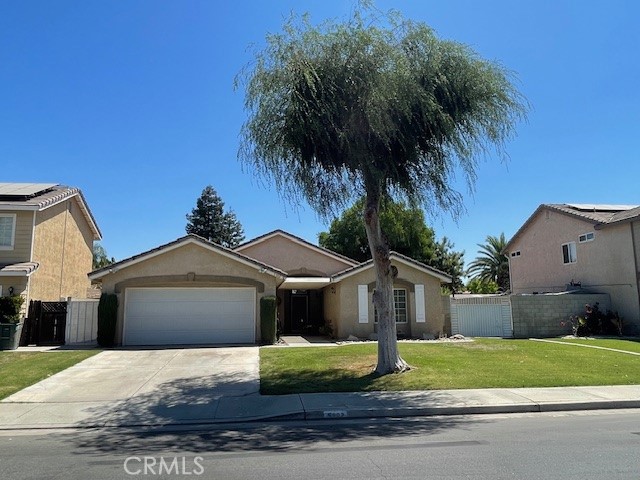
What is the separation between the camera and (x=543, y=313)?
930 inches

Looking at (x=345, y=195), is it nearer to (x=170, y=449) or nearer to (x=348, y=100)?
(x=348, y=100)

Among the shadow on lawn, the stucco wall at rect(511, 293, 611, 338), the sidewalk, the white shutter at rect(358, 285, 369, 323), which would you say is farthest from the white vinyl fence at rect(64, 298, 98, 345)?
the stucco wall at rect(511, 293, 611, 338)

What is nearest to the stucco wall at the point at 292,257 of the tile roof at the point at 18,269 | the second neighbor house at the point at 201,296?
the second neighbor house at the point at 201,296

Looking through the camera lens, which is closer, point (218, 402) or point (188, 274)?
point (218, 402)

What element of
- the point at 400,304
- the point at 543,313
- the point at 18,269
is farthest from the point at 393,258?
the point at 18,269

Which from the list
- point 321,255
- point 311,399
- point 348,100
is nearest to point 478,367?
point 311,399

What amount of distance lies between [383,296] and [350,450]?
20.6 ft

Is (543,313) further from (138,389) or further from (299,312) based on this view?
(138,389)

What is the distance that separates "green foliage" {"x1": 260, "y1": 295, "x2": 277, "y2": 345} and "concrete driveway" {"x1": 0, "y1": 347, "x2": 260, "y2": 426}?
9.84 feet

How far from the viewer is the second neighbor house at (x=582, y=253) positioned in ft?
75.9

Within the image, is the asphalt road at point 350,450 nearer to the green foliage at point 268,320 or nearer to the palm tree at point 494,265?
the green foliage at point 268,320

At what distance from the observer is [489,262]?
1930 inches

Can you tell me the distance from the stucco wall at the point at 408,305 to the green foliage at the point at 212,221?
3445cm

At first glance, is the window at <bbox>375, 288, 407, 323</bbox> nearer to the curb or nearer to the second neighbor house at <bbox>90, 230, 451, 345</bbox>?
the second neighbor house at <bbox>90, 230, 451, 345</bbox>
